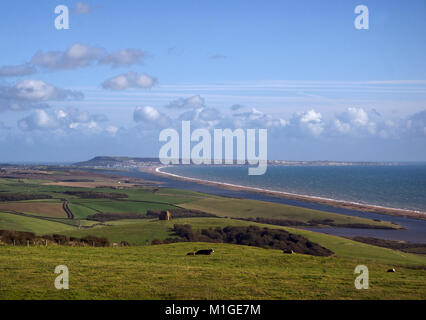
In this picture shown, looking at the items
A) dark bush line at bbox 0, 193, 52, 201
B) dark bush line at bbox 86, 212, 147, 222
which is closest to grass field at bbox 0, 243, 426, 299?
dark bush line at bbox 86, 212, 147, 222

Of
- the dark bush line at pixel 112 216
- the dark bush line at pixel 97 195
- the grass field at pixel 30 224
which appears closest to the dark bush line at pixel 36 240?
the grass field at pixel 30 224

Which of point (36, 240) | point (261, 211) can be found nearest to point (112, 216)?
point (261, 211)

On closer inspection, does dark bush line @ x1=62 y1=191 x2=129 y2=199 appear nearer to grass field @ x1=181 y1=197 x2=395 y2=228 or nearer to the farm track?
the farm track

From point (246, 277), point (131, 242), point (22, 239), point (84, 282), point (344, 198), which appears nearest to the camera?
point (84, 282)

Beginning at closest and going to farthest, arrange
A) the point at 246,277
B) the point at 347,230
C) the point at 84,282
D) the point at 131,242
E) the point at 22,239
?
the point at 84,282
the point at 246,277
the point at 22,239
the point at 131,242
the point at 347,230
